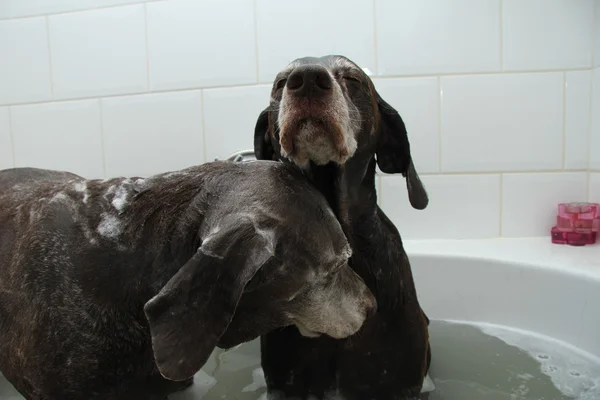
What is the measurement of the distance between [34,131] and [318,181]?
2022 mm

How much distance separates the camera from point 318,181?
1.32 m

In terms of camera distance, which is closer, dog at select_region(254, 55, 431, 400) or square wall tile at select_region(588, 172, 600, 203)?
dog at select_region(254, 55, 431, 400)

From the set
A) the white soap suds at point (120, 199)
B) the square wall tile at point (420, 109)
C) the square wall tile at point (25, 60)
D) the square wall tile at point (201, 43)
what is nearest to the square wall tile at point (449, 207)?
the square wall tile at point (420, 109)

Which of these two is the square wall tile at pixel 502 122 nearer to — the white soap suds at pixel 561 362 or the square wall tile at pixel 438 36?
the square wall tile at pixel 438 36

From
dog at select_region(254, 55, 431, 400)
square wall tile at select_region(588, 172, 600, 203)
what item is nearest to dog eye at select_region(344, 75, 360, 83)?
dog at select_region(254, 55, 431, 400)

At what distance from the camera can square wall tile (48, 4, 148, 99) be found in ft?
8.17

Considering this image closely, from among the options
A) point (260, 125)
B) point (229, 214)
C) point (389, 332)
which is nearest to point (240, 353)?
point (389, 332)

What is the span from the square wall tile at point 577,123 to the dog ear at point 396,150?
116cm

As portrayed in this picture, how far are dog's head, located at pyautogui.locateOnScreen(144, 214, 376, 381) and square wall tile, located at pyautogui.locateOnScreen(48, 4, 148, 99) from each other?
1823 millimetres

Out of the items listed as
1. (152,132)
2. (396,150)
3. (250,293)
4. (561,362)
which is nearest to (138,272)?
(250,293)

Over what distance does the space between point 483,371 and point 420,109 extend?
1171mm

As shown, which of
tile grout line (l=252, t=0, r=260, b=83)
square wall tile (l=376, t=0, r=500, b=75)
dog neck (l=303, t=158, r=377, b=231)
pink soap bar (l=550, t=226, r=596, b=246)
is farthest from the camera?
tile grout line (l=252, t=0, r=260, b=83)

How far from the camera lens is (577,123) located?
2.29 metres

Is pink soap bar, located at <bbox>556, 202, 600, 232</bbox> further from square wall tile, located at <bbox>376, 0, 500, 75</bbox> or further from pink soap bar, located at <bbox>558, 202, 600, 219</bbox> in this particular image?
square wall tile, located at <bbox>376, 0, 500, 75</bbox>
